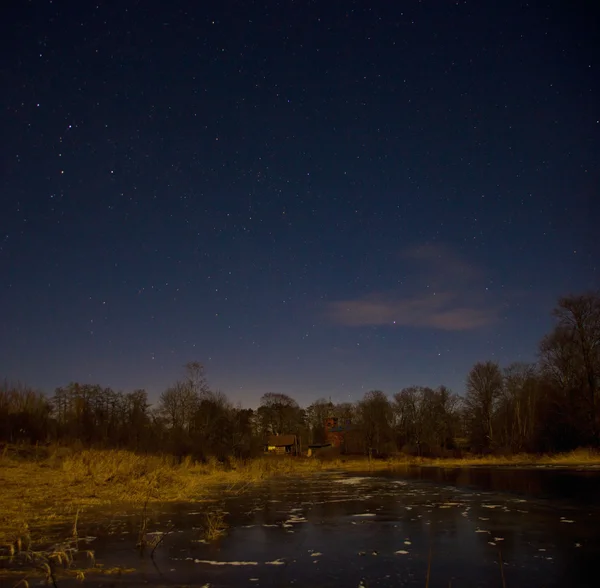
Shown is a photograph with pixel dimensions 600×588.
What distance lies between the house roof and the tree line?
4.86 meters

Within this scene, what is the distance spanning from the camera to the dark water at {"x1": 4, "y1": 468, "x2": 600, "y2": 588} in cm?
824

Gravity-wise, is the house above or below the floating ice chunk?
below

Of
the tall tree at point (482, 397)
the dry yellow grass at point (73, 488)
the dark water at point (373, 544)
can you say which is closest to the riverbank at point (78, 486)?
the dry yellow grass at point (73, 488)

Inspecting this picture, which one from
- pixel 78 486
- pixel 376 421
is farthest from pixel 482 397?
pixel 78 486

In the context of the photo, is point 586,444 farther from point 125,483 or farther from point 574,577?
point 574,577

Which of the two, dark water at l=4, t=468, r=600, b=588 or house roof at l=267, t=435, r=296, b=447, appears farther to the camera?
house roof at l=267, t=435, r=296, b=447

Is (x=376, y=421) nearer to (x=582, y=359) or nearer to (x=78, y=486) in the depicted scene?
(x=582, y=359)

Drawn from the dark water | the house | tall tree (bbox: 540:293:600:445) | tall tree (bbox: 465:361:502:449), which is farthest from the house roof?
the dark water

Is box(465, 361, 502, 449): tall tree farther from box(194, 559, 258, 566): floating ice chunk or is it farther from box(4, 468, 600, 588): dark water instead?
box(194, 559, 258, 566): floating ice chunk

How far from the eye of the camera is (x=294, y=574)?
851 cm

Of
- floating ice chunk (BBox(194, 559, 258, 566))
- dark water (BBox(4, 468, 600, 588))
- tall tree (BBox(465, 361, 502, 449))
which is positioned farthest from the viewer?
tall tree (BBox(465, 361, 502, 449))

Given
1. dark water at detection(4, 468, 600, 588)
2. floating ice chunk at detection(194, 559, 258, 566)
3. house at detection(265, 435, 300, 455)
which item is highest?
floating ice chunk at detection(194, 559, 258, 566)

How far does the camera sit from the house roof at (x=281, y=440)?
319 ft

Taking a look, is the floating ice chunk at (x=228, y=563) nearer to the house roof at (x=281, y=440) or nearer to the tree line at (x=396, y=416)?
the tree line at (x=396, y=416)
